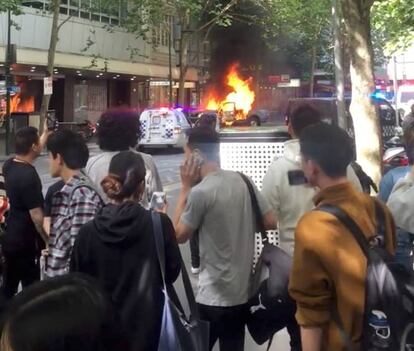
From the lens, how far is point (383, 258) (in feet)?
8.44

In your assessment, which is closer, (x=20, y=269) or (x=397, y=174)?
(x=397, y=174)

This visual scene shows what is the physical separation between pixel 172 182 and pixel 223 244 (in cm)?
1413

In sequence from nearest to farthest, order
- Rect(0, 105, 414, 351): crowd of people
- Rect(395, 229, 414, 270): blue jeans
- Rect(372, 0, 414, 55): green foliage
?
1. Rect(0, 105, 414, 351): crowd of people
2. Rect(395, 229, 414, 270): blue jeans
3. Rect(372, 0, 414, 55): green foliage

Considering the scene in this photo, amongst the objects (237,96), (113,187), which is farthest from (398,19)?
(237,96)

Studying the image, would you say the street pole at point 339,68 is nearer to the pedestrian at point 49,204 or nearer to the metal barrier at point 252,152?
the metal barrier at point 252,152

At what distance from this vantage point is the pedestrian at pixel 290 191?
413 cm

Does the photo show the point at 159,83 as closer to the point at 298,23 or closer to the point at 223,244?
the point at 298,23

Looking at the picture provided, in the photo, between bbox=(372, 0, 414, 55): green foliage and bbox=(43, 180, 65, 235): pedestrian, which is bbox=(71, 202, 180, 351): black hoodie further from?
bbox=(372, 0, 414, 55): green foliage

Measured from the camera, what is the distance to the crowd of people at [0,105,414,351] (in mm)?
1473

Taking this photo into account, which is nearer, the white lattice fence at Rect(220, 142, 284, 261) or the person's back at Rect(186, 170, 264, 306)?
the person's back at Rect(186, 170, 264, 306)

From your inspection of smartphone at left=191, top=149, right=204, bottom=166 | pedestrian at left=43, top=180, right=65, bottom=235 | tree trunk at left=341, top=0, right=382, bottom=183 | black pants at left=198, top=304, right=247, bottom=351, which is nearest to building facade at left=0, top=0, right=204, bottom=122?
tree trunk at left=341, top=0, right=382, bottom=183

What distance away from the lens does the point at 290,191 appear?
416cm

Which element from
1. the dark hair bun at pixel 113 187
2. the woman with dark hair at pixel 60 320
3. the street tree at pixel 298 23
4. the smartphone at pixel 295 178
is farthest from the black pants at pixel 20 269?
the street tree at pixel 298 23

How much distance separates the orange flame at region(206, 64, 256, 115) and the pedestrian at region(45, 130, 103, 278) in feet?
163
